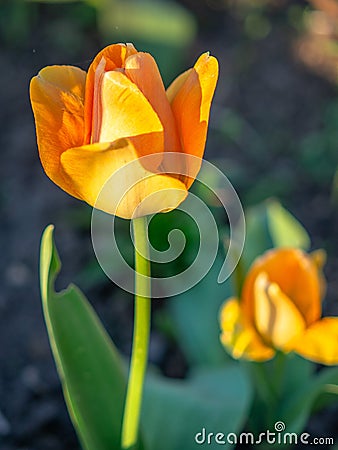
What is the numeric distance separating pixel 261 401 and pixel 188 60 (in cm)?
134

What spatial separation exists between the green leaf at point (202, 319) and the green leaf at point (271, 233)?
0.30 ft

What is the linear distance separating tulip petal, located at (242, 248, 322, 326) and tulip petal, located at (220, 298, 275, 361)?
0.06 metres

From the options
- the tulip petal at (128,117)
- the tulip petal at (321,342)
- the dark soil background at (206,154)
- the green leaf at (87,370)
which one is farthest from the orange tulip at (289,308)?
the tulip petal at (128,117)

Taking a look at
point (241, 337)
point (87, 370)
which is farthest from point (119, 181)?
point (241, 337)

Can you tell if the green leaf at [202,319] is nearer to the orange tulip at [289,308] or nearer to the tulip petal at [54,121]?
the orange tulip at [289,308]

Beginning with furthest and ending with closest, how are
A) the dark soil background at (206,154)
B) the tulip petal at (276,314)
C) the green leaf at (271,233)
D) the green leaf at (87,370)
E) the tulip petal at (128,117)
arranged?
1. the dark soil background at (206,154)
2. the green leaf at (271,233)
3. the tulip petal at (276,314)
4. the green leaf at (87,370)
5. the tulip petal at (128,117)

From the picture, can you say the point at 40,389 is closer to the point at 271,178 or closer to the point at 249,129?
the point at 271,178

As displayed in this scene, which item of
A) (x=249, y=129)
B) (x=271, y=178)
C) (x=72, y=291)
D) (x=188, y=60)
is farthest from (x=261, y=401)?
(x=188, y=60)

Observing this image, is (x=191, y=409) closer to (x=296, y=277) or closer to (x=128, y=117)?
(x=296, y=277)

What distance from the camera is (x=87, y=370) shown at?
1.00 m

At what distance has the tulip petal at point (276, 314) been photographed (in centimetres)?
107

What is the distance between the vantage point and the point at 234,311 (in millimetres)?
1144

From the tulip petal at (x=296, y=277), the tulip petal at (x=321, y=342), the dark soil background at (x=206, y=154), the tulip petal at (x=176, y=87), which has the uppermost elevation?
the tulip petal at (x=176, y=87)

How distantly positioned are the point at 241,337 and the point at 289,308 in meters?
0.10
